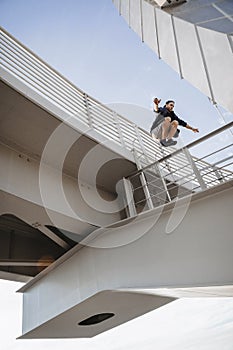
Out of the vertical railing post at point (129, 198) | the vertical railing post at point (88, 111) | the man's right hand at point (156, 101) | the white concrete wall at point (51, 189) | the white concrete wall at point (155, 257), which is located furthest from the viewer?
the man's right hand at point (156, 101)

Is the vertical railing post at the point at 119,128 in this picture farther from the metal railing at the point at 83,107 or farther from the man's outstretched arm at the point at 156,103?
the man's outstretched arm at the point at 156,103

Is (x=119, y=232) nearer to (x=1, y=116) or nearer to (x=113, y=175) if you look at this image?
(x=113, y=175)

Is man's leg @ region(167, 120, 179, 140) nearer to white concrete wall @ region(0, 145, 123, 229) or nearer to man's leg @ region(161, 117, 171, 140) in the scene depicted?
man's leg @ region(161, 117, 171, 140)

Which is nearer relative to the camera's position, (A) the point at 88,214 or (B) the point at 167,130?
(A) the point at 88,214

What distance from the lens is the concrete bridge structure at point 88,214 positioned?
2682 millimetres

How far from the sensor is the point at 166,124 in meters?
4.77

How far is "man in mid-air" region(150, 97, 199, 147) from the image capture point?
4785 millimetres

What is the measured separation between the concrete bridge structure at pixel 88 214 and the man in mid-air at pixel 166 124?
429 millimetres

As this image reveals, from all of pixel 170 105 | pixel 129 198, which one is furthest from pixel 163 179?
pixel 170 105

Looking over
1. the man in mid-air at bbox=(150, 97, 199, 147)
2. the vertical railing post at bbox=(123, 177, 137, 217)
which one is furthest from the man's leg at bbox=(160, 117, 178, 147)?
the vertical railing post at bbox=(123, 177, 137, 217)

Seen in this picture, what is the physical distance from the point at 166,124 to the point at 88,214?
228 centimetres

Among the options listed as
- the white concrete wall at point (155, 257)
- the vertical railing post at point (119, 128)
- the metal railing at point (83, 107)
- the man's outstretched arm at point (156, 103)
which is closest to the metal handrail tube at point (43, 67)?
the metal railing at point (83, 107)

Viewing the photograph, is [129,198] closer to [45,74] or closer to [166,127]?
[166,127]

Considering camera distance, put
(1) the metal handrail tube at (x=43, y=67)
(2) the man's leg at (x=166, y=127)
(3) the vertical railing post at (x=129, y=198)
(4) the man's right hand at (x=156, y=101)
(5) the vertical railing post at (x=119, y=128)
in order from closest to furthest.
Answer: (1) the metal handrail tube at (x=43, y=67) → (3) the vertical railing post at (x=129, y=198) → (5) the vertical railing post at (x=119, y=128) → (2) the man's leg at (x=166, y=127) → (4) the man's right hand at (x=156, y=101)
